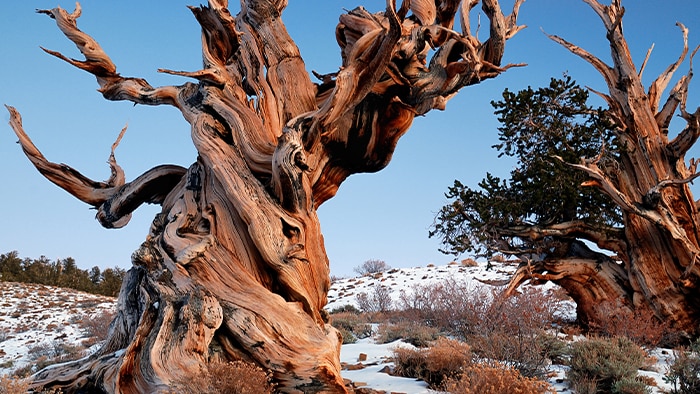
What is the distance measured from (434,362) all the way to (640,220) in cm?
718

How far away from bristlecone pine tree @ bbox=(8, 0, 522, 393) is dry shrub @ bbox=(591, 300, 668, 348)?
5.15m

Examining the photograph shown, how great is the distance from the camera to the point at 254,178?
6199mm

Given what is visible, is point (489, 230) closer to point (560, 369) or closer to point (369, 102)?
point (560, 369)

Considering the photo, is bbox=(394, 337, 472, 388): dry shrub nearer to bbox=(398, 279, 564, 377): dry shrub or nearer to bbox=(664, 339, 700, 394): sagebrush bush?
bbox=(398, 279, 564, 377): dry shrub

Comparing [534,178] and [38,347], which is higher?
[534,178]

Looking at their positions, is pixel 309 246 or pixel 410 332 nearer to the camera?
pixel 309 246

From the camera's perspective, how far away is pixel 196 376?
4.38 meters

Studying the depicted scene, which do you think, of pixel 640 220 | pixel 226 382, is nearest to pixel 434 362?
pixel 226 382

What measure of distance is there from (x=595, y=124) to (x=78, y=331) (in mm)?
15992

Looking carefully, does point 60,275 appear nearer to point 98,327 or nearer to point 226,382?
point 98,327

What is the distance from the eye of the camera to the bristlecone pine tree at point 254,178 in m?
5.07

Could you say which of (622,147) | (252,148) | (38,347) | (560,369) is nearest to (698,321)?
Answer: (622,147)

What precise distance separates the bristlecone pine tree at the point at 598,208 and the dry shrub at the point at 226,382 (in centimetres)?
799

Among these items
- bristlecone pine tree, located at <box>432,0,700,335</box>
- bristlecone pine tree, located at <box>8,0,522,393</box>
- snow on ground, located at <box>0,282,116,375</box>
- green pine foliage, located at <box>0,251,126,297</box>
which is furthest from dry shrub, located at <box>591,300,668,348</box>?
green pine foliage, located at <box>0,251,126,297</box>
